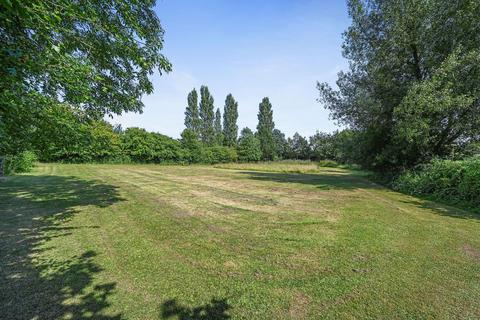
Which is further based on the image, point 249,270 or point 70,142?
point 70,142

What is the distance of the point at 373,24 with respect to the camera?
1181 centimetres

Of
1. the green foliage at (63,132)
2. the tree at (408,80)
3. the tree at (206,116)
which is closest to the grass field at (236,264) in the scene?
the green foliage at (63,132)

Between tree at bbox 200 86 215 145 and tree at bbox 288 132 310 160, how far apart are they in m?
26.5

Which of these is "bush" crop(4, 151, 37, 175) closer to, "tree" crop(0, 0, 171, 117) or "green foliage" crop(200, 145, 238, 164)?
"tree" crop(0, 0, 171, 117)

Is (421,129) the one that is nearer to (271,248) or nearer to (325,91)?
(325,91)

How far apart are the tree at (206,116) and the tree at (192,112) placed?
1.01 meters

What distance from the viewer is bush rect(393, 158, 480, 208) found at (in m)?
7.23

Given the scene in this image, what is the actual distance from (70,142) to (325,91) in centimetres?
1251

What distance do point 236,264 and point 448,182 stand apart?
8878 millimetres

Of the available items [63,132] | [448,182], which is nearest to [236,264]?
[63,132]

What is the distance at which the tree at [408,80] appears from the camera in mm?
9281

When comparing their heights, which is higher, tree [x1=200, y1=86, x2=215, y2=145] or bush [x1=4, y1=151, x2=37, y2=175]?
tree [x1=200, y1=86, x2=215, y2=145]

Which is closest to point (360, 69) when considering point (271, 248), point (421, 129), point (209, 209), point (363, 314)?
point (421, 129)

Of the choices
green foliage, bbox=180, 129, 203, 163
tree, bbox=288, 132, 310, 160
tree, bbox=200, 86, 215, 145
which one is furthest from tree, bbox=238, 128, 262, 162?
tree, bbox=288, 132, 310, 160
